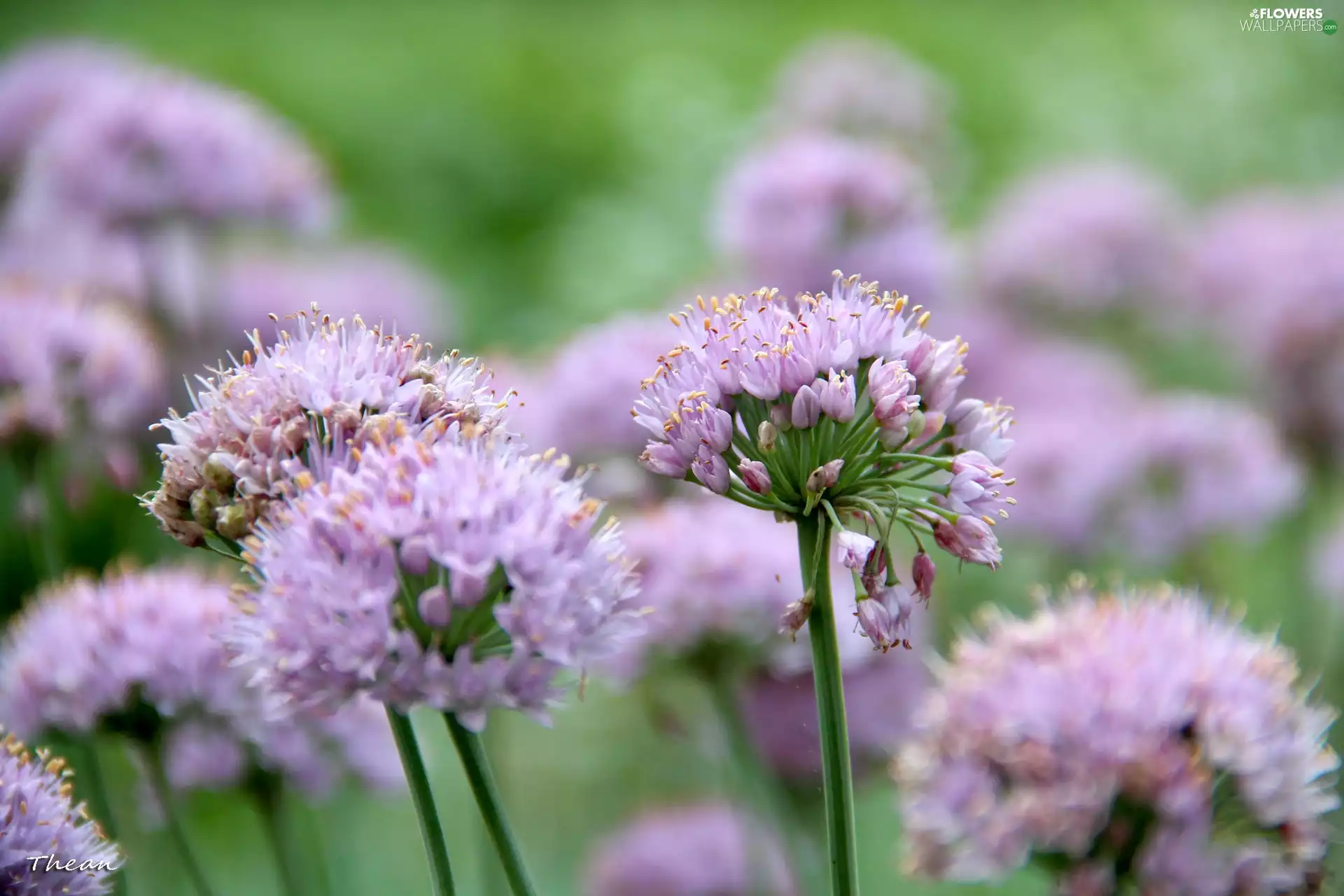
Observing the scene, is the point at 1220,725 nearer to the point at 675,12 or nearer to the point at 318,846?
the point at 318,846

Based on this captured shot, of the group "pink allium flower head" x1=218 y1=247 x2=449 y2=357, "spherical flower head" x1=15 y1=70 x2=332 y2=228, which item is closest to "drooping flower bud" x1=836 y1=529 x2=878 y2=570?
"pink allium flower head" x1=218 y1=247 x2=449 y2=357

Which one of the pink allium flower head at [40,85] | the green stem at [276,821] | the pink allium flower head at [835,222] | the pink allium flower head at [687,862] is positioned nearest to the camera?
the green stem at [276,821]

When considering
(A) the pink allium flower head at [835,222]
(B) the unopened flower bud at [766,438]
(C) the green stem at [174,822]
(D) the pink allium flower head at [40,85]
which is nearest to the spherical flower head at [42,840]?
(C) the green stem at [174,822]

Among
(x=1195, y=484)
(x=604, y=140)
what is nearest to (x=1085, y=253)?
(x=1195, y=484)

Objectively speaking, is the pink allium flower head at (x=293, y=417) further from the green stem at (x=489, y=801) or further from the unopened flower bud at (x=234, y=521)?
the green stem at (x=489, y=801)

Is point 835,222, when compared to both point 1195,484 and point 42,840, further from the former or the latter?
point 42,840

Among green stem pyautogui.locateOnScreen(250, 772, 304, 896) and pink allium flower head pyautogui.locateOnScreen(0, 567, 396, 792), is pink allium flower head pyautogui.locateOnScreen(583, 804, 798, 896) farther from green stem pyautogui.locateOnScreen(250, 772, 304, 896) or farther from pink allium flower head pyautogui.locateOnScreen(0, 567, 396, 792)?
pink allium flower head pyautogui.locateOnScreen(0, 567, 396, 792)
